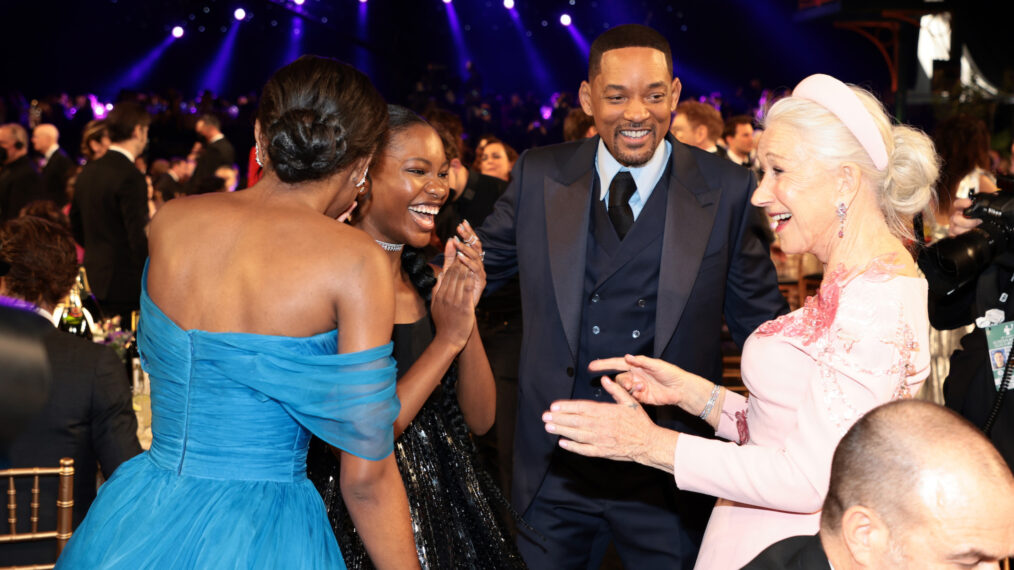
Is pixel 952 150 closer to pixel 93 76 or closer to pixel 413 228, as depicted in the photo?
pixel 413 228

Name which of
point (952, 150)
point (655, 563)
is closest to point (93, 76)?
point (952, 150)

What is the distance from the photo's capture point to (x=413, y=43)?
45.6 feet

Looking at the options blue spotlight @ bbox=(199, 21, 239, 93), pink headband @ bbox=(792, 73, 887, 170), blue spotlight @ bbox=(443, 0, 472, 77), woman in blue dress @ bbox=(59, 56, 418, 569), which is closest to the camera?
woman in blue dress @ bbox=(59, 56, 418, 569)

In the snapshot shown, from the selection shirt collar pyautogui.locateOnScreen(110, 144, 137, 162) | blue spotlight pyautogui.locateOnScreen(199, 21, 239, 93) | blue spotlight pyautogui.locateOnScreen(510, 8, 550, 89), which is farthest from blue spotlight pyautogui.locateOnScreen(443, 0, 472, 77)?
shirt collar pyautogui.locateOnScreen(110, 144, 137, 162)

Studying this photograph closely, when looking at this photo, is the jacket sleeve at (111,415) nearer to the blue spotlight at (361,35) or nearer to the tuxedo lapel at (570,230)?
the tuxedo lapel at (570,230)

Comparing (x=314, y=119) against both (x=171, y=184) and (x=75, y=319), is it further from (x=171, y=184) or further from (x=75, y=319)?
(x=171, y=184)

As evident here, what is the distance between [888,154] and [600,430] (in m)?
0.72

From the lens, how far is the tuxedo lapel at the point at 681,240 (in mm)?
2416

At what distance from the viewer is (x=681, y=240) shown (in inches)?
96.8

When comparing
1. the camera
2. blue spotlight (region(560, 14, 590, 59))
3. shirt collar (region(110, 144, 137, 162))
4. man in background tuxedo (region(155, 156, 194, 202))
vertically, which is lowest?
man in background tuxedo (region(155, 156, 194, 202))

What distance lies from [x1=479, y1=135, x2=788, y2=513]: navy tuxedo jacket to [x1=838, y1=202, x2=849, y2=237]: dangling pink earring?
61 cm

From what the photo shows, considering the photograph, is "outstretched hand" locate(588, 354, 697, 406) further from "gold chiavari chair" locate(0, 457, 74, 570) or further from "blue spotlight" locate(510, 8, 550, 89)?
"blue spotlight" locate(510, 8, 550, 89)

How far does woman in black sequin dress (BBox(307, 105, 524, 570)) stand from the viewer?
6.73 ft

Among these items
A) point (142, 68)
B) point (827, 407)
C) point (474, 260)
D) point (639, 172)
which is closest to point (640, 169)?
point (639, 172)
